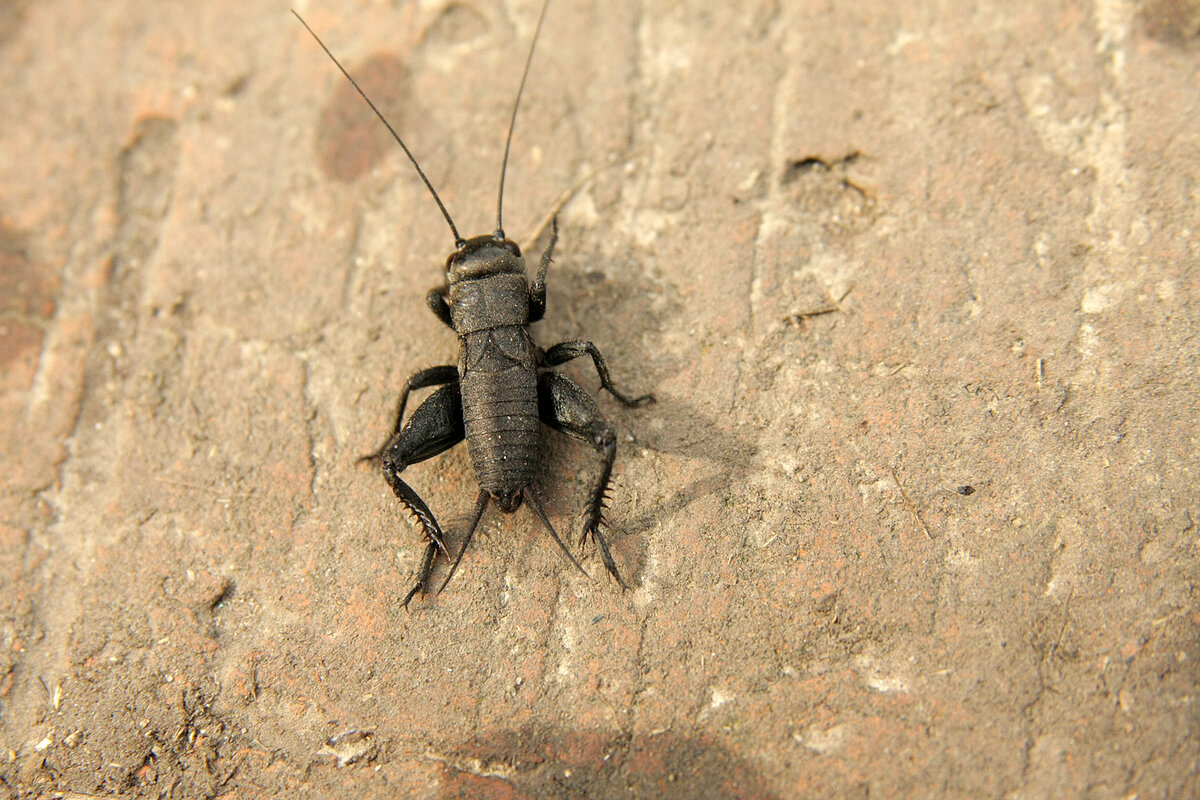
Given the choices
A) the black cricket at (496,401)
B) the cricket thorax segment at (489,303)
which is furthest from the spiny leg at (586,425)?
the cricket thorax segment at (489,303)

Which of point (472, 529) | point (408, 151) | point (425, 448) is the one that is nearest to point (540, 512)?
point (472, 529)

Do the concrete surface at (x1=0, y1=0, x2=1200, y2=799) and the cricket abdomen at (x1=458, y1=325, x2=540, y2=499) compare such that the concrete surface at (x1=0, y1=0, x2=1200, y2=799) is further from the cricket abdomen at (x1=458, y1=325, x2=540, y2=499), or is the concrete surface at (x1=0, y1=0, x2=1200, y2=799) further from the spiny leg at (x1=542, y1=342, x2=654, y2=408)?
the cricket abdomen at (x1=458, y1=325, x2=540, y2=499)

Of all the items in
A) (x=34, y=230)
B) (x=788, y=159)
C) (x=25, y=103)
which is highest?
(x=25, y=103)

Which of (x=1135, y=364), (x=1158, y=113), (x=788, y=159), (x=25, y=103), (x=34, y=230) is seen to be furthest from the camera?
(x=25, y=103)

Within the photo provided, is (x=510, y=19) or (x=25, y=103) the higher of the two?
(x=25, y=103)

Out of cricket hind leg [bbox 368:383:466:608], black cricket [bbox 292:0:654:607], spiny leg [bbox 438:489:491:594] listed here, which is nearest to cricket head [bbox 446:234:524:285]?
black cricket [bbox 292:0:654:607]

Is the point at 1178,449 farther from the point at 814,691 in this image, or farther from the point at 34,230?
the point at 34,230

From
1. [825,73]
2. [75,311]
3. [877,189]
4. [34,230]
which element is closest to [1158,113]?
[877,189]

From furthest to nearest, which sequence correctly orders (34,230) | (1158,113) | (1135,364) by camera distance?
1. (34,230)
2. (1158,113)
3. (1135,364)
